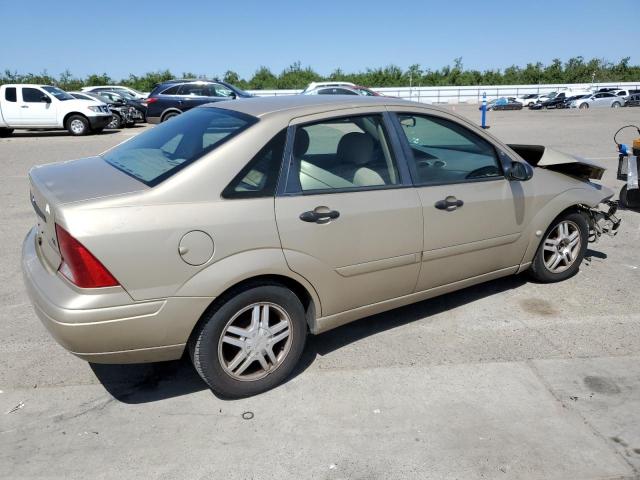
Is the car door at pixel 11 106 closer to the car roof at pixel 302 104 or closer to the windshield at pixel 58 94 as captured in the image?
the windshield at pixel 58 94

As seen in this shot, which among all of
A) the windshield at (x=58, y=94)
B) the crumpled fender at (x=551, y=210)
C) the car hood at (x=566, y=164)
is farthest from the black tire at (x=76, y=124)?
the crumpled fender at (x=551, y=210)

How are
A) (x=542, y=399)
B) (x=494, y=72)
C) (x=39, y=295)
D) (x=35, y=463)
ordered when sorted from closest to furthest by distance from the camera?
(x=35, y=463) < (x=39, y=295) < (x=542, y=399) < (x=494, y=72)

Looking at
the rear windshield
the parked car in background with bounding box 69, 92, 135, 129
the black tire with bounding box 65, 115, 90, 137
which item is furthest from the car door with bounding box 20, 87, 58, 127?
the rear windshield

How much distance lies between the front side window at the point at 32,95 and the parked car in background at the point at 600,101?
1438 inches

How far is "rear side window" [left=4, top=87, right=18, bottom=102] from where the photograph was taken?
57.0ft

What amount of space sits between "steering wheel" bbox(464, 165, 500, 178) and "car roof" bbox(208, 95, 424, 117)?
2.01 ft

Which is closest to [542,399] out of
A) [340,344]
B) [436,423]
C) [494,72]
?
[436,423]

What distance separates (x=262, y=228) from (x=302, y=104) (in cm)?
95

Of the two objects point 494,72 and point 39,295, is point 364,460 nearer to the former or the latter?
point 39,295

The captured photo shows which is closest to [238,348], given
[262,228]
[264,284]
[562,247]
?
[264,284]

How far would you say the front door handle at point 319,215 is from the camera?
10.1 feet

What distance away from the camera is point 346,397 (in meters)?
3.17

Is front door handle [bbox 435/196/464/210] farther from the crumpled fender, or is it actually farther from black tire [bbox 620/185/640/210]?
black tire [bbox 620/185/640/210]

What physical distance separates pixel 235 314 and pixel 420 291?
1.44 metres
